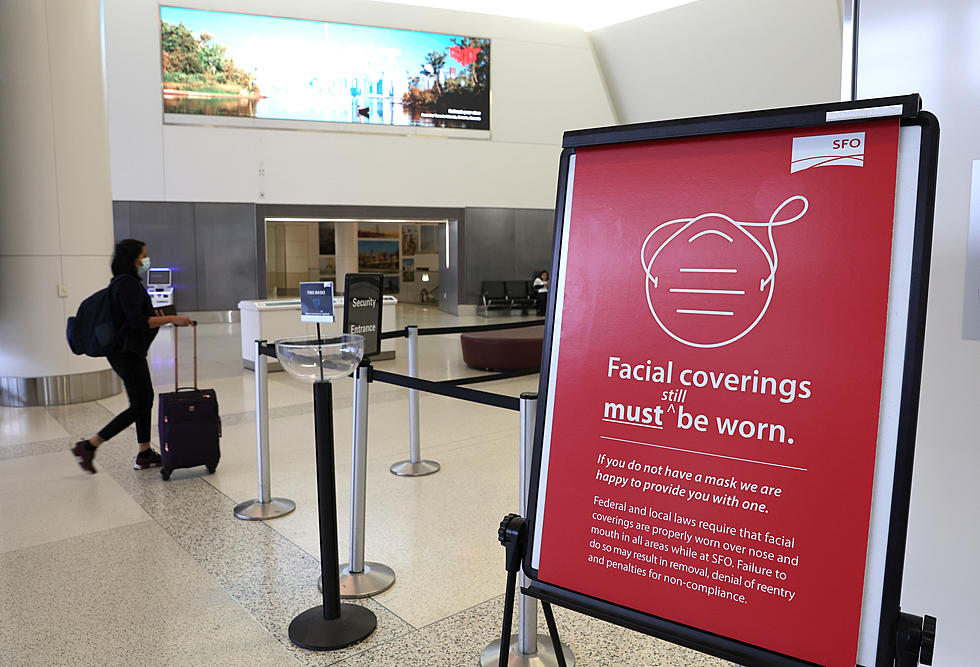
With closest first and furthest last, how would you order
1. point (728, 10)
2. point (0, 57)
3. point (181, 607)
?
point (181, 607) → point (0, 57) → point (728, 10)

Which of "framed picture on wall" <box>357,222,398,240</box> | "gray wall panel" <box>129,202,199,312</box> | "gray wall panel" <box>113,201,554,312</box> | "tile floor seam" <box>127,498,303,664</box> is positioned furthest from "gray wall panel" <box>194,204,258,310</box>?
"tile floor seam" <box>127,498,303,664</box>

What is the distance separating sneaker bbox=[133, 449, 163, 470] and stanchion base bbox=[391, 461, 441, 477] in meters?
1.67

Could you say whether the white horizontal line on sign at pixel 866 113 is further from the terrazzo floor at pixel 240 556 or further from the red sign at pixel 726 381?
the terrazzo floor at pixel 240 556

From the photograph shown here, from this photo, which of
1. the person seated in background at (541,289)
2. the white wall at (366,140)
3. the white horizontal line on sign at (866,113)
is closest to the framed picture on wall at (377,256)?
the white wall at (366,140)

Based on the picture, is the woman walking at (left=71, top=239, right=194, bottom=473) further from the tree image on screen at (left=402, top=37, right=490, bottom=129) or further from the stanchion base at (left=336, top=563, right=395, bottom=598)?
the tree image on screen at (left=402, top=37, right=490, bottom=129)

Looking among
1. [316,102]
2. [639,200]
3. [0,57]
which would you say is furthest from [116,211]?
[639,200]

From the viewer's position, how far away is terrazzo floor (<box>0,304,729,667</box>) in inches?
109

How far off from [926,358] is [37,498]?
4.89 metres

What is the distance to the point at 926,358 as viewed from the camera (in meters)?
2.19

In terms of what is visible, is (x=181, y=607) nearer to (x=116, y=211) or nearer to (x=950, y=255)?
(x=950, y=255)

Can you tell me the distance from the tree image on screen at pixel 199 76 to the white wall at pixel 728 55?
9.34 meters

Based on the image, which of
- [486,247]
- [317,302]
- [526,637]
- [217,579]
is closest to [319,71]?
[486,247]

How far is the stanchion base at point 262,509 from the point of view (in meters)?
4.17

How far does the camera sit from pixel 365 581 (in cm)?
330
